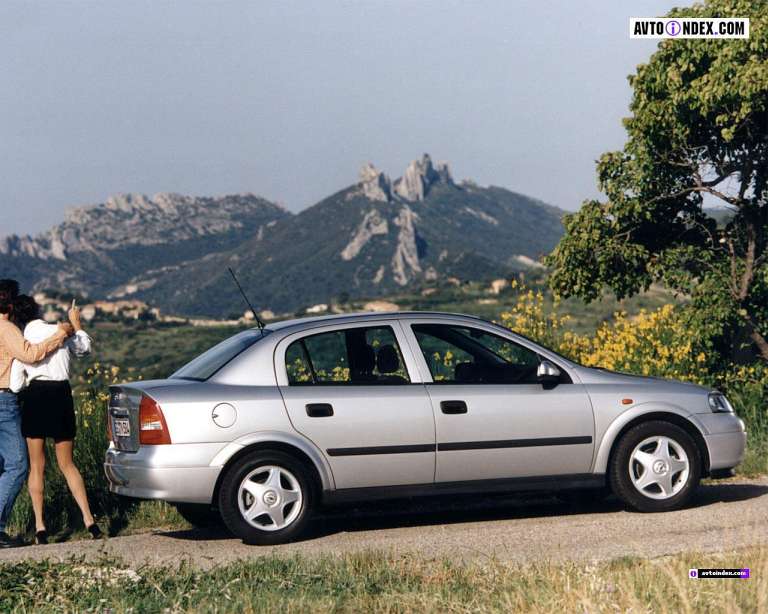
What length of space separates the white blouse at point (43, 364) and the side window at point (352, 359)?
1759 mm

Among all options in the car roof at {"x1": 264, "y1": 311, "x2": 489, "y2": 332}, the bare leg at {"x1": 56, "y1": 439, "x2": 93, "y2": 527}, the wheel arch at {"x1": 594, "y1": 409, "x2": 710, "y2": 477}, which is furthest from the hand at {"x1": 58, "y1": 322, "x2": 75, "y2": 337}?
the wheel arch at {"x1": 594, "y1": 409, "x2": 710, "y2": 477}

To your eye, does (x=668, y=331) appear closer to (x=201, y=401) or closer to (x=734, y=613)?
(x=201, y=401)

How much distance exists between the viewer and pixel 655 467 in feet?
27.9

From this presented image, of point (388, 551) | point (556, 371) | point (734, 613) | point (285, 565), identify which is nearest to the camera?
point (734, 613)

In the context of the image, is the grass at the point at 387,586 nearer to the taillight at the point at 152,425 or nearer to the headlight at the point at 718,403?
the taillight at the point at 152,425

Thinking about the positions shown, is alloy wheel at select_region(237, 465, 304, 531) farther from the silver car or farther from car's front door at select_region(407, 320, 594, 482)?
car's front door at select_region(407, 320, 594, 482)

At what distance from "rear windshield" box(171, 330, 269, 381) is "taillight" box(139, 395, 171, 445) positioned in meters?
0.51

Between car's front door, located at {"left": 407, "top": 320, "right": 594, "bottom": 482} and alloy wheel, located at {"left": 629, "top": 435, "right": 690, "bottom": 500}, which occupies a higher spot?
car's front door, located at {"left": 407, "top": 320, "right": 594, "bottom": 482}

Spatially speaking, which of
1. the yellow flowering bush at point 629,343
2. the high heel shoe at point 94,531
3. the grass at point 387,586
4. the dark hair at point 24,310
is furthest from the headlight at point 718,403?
the dark hair at point 24,310

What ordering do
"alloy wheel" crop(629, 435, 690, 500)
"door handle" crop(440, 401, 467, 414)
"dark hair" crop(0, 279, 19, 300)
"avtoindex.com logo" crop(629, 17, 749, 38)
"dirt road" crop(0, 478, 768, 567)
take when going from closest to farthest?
"dirt road" crop(0, 478, 768, 567), "door handle" crop(440, 401, 467, 414), "alloy wheel" crop(629, 435, 690, 500), "dark hair" crop(0, 279, 19, 300), "avtoindex.com logo" crop(629, 17, 749, 38)

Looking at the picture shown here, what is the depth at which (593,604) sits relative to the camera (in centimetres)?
507

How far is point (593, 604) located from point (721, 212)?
1051 cm

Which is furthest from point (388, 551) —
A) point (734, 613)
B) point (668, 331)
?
point (668, 331)

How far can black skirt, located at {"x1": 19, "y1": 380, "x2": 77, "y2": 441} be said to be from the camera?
28.1 ft
